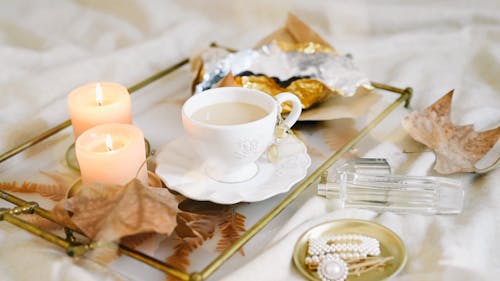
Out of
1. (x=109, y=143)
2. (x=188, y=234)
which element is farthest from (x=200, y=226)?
(x=109, y=143)

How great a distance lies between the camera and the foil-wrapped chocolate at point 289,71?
81cm

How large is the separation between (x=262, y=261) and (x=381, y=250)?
0.11m

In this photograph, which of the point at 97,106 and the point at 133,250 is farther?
the point at 97,106

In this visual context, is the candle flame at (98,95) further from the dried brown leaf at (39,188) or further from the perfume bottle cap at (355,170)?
the perfume bottle cap at (355,170)

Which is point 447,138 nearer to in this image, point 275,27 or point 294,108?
point 294,108

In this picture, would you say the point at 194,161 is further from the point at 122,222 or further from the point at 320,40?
the point at 320,40

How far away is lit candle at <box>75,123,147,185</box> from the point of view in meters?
0.63

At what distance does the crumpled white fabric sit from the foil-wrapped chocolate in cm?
8

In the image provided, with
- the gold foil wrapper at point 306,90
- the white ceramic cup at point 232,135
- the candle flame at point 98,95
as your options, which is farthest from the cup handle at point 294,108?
→ the candle flame at point 98,95

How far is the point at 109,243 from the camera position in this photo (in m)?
0.57

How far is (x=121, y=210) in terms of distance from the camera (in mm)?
574

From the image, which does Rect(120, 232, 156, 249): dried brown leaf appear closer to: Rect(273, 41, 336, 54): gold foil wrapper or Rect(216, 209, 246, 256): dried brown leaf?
Rect(216, 209, 246, 256): dried brown leaf

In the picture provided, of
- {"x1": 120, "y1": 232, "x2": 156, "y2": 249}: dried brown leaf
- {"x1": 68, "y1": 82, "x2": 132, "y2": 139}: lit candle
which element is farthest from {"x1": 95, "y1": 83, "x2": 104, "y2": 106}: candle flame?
{"x1": 120, "y1": 232, "x2": 156, "y2": 249}: dried brown leaf

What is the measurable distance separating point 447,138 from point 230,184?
0.87 ft
